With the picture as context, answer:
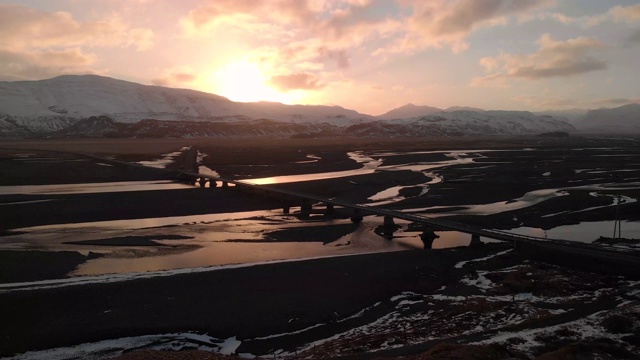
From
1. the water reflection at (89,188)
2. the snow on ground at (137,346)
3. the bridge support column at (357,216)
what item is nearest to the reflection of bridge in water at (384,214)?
the bridge support column at (357,216)

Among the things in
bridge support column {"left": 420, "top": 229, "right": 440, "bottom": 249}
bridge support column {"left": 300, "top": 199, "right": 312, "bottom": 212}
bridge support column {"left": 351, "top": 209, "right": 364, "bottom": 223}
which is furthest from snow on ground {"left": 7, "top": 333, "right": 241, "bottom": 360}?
bridge support column {"left": 300, "top": 199, "right": 312, "bottom": 212}

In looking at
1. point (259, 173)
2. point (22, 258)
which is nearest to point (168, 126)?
point (259, 173)

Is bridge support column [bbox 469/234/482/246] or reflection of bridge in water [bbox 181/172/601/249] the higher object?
reflection of bridge in water [bbox 181/172/601/249]

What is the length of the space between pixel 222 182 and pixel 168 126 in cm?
15809

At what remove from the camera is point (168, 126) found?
19675 centimetres

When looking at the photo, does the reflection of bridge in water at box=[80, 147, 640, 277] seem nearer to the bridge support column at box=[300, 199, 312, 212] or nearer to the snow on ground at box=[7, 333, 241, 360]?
the bridge support column at box=[300, 199, 312, 212]

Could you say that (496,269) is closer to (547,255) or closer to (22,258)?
(547,255)

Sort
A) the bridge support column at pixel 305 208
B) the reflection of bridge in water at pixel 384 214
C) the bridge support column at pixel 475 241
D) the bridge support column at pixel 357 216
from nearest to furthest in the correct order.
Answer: the reflection of bridge in water at pixel 384 214 → the bridge support column at pixel 475 241 → the bridge support column at pixel 357 216 → the bridge support column at pixel 305 208

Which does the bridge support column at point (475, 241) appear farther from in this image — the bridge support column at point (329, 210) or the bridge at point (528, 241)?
the bridge support column at point (329, 210)

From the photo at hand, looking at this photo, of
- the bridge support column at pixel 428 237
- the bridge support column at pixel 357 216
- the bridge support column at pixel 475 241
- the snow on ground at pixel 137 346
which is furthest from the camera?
the bridge support column at pixel 357 216

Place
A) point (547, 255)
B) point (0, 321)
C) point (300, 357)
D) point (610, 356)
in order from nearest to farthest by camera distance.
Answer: point (610, 356) → point (300, 357) → point (0, 321) → point (547, 255)

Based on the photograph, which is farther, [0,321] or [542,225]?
[542,225]

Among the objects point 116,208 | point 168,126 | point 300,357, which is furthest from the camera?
point 168,126

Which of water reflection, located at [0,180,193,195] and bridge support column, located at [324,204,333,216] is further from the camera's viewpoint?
water reflection, located at [0,180,193,195]
